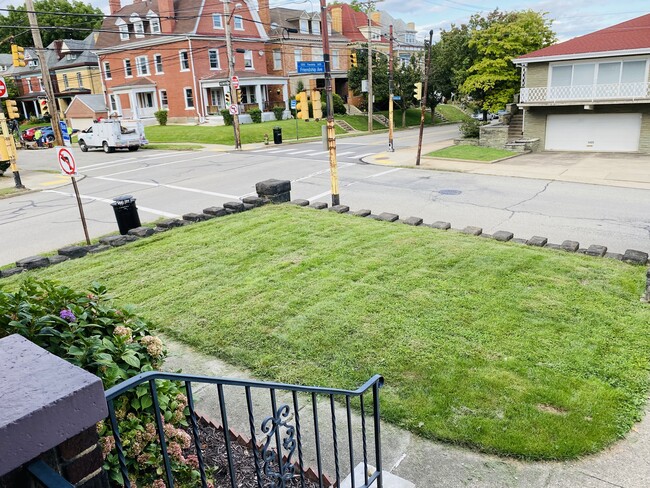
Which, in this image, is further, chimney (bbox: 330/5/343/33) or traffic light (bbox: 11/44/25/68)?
chimney (bbox: 330/5/343/33)

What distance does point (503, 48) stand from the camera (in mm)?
33188

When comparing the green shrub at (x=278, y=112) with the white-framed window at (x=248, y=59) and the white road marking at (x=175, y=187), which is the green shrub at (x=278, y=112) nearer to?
the white-framed window at (x=248, y=59)

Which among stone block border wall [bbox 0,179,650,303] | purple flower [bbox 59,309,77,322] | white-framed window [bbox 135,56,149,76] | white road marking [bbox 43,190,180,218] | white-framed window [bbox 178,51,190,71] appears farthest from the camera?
white-framed window [bbox 135,56,149,76]

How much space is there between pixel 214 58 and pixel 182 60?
2.85 metres


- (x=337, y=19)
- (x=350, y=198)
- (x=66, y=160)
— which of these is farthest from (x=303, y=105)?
(x=337, y=19)

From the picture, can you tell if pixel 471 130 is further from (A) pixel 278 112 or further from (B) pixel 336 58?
(B) pixel 336 58

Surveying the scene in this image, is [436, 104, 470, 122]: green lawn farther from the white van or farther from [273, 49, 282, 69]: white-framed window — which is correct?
the white van

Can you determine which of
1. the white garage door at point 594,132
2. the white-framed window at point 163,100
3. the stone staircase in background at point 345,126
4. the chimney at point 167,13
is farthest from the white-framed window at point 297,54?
the white garage door at point 594,132

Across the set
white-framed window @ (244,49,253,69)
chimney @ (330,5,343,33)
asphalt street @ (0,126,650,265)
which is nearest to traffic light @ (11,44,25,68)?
asphalt street @ (0,126,650,265)

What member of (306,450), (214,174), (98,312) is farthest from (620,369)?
(214,174)

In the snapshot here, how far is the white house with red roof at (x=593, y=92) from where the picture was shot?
26.5m

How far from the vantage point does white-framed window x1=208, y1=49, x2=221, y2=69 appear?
46875 millimetres

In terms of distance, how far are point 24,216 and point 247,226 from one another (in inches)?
389

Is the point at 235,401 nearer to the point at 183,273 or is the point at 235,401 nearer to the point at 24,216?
the point at 183,273
